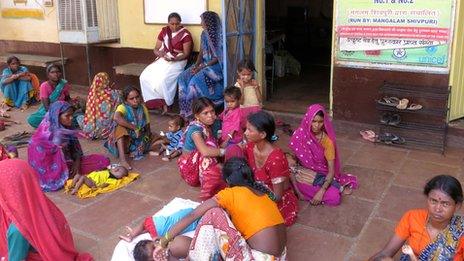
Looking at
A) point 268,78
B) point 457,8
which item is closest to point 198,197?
point 457,8

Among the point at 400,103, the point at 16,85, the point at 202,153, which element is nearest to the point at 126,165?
the point at 202,153

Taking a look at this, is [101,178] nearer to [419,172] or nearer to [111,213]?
[111,213]

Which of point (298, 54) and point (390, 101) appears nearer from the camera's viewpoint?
point (390, 101)

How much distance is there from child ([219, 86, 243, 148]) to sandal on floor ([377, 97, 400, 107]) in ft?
5.31

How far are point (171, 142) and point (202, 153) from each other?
1469 mm

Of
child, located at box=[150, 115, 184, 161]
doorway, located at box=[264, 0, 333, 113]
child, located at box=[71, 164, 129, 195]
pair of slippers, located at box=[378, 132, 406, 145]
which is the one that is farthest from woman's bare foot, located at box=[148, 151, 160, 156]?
pair of slippers, located at box=[378, 132, 406, 145]

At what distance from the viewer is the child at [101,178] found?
439 cm

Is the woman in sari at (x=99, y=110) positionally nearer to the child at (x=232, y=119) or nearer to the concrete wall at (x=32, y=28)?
the child at (x=232, y=119)

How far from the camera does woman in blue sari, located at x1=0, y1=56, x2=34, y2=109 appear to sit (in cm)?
744

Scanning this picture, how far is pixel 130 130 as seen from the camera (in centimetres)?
512

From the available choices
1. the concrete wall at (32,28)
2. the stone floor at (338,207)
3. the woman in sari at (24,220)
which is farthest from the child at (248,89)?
the concrete wall at (32,28)

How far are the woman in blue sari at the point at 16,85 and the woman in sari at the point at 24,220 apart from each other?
17.0 ft

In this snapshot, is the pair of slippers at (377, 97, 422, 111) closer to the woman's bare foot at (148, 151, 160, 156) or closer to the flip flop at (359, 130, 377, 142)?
the flip flop at (359, 130, 377, 142)

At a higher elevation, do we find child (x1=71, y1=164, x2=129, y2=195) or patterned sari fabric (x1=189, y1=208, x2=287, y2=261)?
patterned sari fabric (x1=189, y1=208, x2=287, y2=261)
